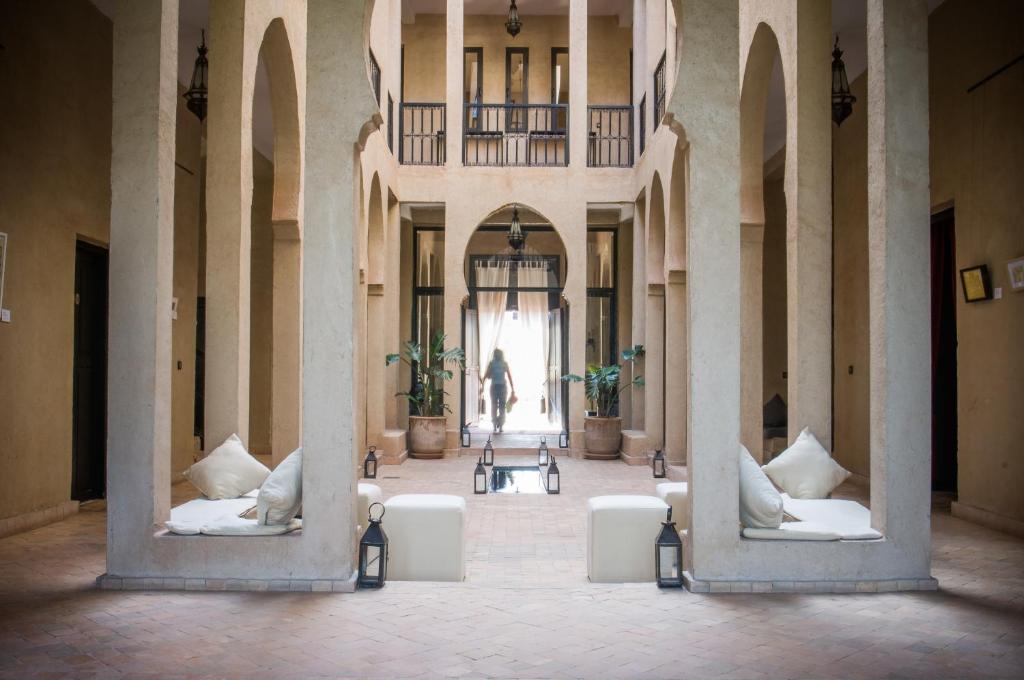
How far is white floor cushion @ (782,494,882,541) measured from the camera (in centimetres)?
604

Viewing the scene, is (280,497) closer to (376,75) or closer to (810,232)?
(810,232)

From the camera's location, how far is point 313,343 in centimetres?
604

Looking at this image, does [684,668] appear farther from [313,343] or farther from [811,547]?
[313,343]

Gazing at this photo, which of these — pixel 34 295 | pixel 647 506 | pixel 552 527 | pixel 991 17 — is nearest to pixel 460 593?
pixel 647 506

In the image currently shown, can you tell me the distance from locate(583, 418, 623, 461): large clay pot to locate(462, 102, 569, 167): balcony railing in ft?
19.8

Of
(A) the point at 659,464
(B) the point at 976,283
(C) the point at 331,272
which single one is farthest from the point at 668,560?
(A) the point at 659,464

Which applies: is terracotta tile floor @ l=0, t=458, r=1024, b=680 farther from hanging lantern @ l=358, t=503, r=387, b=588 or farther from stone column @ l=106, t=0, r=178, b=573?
stone column @ l=106, t=0, r=178, b=573

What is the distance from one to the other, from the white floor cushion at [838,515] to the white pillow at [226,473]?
15.9 ft

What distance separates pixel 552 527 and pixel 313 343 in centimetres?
414

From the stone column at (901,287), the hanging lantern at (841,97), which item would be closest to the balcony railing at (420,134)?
the hanging lantern at (841,97)

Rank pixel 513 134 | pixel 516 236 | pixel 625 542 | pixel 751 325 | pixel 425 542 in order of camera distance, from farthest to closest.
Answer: pixel 513 134
pixel 516 236
pixel 751 325
pixel 625 542
pixel 425 542

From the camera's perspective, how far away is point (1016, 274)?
8.50 m

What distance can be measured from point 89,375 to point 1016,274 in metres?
10.5

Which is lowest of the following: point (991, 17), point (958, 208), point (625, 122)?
point (958, 208)
